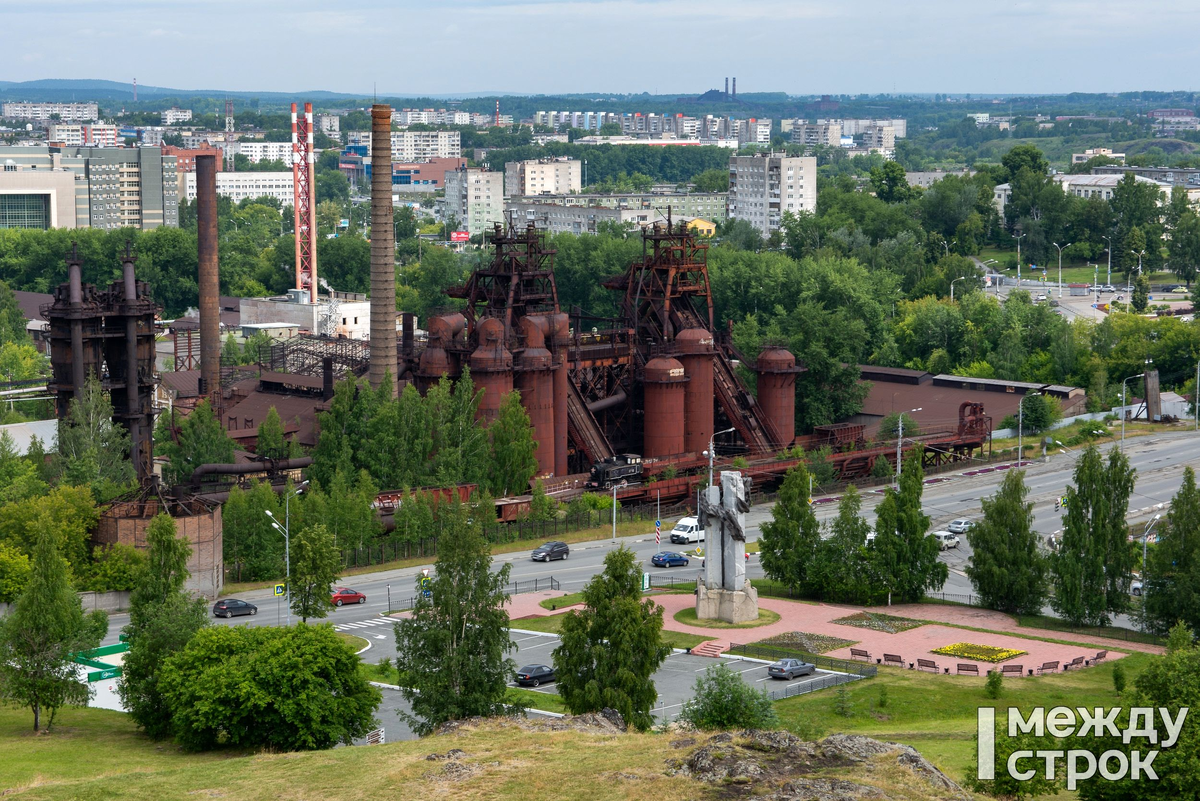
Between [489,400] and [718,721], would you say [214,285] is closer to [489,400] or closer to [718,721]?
[489,400]

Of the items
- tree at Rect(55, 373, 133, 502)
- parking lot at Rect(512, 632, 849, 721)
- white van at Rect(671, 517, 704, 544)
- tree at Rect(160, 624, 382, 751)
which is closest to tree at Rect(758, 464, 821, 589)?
parking lot at Rect(512, 632, 849, 721)

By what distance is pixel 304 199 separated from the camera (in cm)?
18938

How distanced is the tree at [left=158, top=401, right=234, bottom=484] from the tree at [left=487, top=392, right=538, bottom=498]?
48.3ft

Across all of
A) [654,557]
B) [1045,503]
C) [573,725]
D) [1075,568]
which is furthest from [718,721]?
[1045,503]

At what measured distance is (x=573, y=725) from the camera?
1884 inches

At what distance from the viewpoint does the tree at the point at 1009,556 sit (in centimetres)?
7469

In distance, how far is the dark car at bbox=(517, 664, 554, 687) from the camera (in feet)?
205

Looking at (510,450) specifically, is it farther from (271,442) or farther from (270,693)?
(270,693)

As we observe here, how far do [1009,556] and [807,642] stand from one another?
12192mm

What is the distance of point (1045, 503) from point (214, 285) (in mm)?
61809

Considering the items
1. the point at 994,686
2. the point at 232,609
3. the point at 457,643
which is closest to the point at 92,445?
the point at 232,609

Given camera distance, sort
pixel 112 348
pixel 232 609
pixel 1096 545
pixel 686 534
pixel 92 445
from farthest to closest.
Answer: pixel 686 534
pixel 112 348
pixel 92 445
pixel 232 609
pixel 1096 545

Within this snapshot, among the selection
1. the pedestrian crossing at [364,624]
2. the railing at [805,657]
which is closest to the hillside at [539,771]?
the railing at [805,657]

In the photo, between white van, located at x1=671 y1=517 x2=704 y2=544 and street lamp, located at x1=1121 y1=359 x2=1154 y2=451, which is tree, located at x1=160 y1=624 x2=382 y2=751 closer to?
white van, located at x1=671 y1=517 x2=704 y2=544
